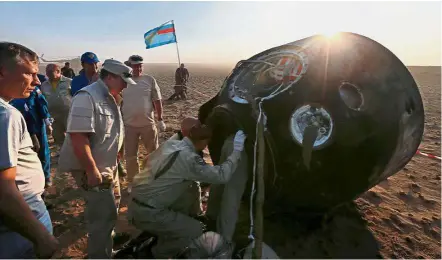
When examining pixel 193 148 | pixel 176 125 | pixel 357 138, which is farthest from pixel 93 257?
pixel 176 125


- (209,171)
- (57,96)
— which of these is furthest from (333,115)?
(57,96)

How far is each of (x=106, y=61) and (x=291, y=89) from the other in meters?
1.75

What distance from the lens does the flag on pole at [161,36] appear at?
8602 mm

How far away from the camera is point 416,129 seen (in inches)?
121

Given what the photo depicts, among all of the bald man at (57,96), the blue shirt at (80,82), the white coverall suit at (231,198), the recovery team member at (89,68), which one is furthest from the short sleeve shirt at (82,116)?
the bald man at (57,96)

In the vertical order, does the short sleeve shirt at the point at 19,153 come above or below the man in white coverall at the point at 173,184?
above

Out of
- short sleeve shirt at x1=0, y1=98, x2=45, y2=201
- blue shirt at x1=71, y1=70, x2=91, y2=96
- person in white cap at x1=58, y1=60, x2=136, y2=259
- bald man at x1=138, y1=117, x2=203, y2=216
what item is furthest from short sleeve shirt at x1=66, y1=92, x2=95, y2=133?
blue shirt at x1=71, y1=70, x2=91, y2=96

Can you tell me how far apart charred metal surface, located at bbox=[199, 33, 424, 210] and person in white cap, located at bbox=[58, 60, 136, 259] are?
3.49 feet

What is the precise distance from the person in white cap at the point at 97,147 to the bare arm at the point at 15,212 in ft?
3.18

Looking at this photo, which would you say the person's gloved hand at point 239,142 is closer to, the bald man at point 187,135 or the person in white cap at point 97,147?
the bald man at point 187,135

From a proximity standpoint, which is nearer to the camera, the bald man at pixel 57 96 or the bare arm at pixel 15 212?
the bare arm at pixel 15 212

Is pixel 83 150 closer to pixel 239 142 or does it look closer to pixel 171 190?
pixel 171 190

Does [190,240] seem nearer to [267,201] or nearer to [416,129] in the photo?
[267,201]

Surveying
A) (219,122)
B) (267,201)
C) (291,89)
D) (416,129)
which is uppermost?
(291,89)
